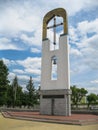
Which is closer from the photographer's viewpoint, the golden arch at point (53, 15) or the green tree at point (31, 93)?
the golden arch at point (53, 15)

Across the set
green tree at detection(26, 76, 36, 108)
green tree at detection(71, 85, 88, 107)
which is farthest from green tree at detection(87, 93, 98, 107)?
green tree at detection(26, 76, 36, 108)

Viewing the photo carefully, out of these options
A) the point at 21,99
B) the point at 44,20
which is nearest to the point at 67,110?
the point at 44,20

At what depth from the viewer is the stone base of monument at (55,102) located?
2100 centimetres

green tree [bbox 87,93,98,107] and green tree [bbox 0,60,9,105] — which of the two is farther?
green tree [bbox 87,93,98,107]

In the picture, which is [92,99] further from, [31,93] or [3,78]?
[3,78]

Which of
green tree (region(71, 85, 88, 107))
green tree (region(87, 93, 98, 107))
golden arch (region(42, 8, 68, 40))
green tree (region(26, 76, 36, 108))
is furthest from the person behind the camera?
green tree (region(87, 93, 98, 107))

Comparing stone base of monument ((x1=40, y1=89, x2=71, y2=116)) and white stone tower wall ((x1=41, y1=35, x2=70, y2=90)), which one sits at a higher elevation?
white stone tower wall ((x1=41, y1=35, x2=70, y2=90))

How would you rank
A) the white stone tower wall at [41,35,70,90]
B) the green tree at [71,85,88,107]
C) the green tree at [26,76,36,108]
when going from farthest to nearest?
the green tree at [71,85,88,107] → the green tree at [26,76,36,108] → the white stone tower wall at [41,35,70,90]

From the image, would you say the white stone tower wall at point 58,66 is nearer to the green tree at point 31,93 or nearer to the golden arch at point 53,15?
the golden arch at point 53,15

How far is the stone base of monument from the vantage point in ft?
68.9

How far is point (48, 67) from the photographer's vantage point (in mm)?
23484

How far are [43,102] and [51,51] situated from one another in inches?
241

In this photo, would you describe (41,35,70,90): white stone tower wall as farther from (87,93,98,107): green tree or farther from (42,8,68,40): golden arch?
(87,93,98,107): green tree

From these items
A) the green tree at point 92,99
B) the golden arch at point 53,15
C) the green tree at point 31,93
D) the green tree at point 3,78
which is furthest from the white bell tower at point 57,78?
the green tree at point 92,99
